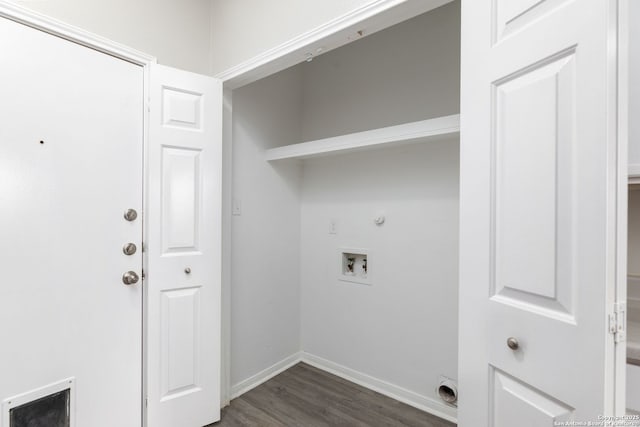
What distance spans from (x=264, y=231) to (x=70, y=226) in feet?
4.06

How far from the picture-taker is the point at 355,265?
2361 millimetres

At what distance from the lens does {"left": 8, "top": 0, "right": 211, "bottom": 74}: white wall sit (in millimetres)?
1330

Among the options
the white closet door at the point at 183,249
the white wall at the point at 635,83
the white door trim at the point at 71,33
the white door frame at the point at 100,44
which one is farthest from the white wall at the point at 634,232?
the white door trim at the point at 71,33

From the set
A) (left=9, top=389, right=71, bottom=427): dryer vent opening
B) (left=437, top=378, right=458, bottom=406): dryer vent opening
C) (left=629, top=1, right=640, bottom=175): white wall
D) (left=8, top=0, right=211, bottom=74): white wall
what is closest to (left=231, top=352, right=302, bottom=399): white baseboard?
(left=9, top=389, right=71, bottom=427): dryer vent opening

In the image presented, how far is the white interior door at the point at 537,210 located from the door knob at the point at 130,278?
1.55 metres

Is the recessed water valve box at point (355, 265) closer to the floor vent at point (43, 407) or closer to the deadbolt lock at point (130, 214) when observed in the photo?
the deadbolt lock at point (130, 214)

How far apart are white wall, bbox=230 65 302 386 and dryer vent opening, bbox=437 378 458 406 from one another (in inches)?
49.8

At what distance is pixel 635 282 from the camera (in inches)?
46.5

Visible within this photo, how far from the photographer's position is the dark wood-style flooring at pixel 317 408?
1.79 m

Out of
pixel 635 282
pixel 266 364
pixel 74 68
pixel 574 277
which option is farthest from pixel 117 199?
pixel 635 282

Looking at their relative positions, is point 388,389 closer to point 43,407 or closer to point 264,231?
point 264,231

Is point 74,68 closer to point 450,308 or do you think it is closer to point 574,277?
point 574,277

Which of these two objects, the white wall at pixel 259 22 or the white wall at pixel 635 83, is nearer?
the white wall at pixel 635 83

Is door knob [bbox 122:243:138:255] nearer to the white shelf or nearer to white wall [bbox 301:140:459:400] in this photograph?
the white shelf
